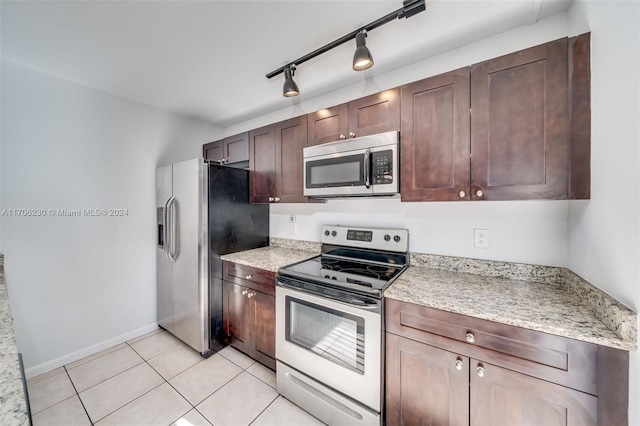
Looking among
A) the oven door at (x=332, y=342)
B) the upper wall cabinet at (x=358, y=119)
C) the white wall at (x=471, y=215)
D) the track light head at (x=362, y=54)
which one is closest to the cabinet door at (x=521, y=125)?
the white wall at (x=471, y=215)

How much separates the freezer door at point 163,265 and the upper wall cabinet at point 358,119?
155cm

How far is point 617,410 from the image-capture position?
882 mm

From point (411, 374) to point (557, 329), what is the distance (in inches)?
26.6

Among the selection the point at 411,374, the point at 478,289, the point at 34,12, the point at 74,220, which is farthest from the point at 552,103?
the point at 74,220

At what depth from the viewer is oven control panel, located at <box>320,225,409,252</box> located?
1868mm

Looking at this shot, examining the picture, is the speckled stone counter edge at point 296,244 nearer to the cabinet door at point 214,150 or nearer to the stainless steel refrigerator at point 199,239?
the stainless steel refrigerator at point 199,239

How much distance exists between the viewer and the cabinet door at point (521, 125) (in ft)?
3.85

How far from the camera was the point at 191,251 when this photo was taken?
2178 millimetres

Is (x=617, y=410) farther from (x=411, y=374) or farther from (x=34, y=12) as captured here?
(x=34, y=12)

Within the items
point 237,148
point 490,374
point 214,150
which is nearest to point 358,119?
point 237,148

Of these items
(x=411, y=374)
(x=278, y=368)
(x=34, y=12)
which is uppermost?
(x=34, y=12)

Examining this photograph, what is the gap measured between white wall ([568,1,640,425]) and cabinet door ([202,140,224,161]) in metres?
2.85

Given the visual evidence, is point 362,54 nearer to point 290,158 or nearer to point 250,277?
point 290,158

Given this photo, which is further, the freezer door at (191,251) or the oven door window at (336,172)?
the freezer door at (191,251)
